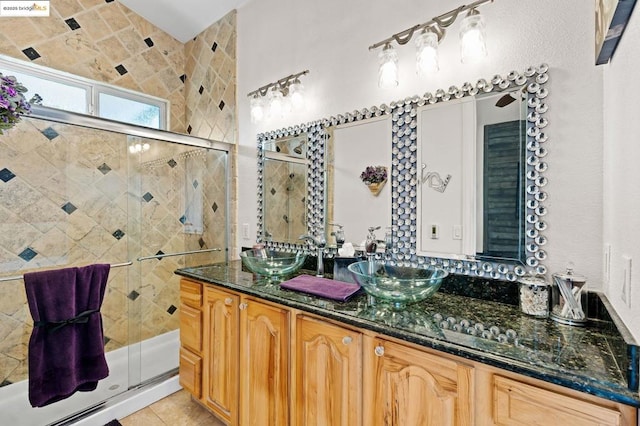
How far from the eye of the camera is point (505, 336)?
98 centimetres

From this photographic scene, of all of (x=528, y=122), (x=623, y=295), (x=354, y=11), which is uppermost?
(x=354, y=11)

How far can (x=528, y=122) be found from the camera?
4.15 feet

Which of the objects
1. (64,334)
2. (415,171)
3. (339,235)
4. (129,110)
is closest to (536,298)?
(415,171)

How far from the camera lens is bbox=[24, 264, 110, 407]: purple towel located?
1640 mm

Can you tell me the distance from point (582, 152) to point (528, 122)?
0.22 metres

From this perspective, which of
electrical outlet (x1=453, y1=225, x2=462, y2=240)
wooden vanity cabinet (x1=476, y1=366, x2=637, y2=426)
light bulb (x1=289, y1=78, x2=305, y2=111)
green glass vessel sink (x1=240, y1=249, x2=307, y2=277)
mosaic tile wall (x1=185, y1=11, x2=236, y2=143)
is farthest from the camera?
mosaic tile wall (x1=185, y1=11, x2=236, y2=143)

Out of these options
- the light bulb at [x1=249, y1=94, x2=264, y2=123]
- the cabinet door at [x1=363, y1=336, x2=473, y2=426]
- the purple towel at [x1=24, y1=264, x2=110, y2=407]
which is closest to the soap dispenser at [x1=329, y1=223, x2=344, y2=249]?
the cabinet door at [x1=363, y1=336, x2=473, y2=426]

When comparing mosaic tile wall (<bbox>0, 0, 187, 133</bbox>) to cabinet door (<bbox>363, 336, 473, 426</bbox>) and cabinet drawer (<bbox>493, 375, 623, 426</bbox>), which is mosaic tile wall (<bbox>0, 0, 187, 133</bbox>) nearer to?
cabinet door (<bbox>363, 336, 473, 426</bbox>)

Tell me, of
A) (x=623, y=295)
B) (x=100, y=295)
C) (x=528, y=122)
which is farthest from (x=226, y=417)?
(x=528, y=122)

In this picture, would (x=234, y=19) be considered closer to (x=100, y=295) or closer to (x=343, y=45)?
(x=343, y=45)

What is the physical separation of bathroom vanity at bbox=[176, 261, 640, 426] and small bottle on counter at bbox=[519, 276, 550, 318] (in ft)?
0.13

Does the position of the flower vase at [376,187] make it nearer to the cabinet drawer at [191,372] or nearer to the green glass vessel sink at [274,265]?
the green glass vessel sink at [274,265]

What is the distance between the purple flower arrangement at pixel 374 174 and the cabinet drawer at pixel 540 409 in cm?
108

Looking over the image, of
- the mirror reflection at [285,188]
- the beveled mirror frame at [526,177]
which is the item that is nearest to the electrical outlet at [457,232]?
the beveled mirror frame at [526,177]
